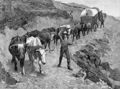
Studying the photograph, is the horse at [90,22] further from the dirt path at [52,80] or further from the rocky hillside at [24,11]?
the dirt path at [52,80]

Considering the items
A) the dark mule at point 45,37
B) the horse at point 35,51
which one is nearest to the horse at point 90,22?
the dark mule at point 45,37

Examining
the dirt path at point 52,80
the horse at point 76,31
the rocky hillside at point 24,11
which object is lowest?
the dirt path at point 52,80

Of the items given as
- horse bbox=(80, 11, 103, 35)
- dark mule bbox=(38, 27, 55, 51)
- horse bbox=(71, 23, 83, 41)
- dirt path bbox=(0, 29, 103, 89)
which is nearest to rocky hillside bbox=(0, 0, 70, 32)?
horse bbox=(80, 11, 103, 35)

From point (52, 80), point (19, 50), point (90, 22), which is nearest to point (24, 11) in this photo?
point (90, 22)

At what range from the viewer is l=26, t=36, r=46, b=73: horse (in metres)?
21.1

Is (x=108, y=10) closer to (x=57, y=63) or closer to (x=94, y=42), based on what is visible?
(x=94, y=42)

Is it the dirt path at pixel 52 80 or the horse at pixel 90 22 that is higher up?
the horse at pixel 90 22

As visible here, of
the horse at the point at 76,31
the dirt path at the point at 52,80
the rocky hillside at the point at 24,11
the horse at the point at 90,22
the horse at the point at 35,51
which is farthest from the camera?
the horse at the point at 90,22

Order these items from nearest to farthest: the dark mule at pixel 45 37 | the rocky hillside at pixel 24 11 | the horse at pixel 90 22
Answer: the dark mule at pixel 45 37
the rocky hillside at pixel 24 11
the horse at pixel 90 22

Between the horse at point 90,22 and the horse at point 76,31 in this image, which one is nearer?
the horse at point 76,31

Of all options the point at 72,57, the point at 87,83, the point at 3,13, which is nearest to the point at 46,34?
the point at 72,57

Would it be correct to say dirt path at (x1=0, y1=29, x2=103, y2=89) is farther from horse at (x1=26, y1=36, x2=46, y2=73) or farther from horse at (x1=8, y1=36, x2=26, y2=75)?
horse at (x1=26, y1=36, x2=46, y2=73)

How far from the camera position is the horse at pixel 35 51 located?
21062 millimetres

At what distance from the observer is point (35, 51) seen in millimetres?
21469
